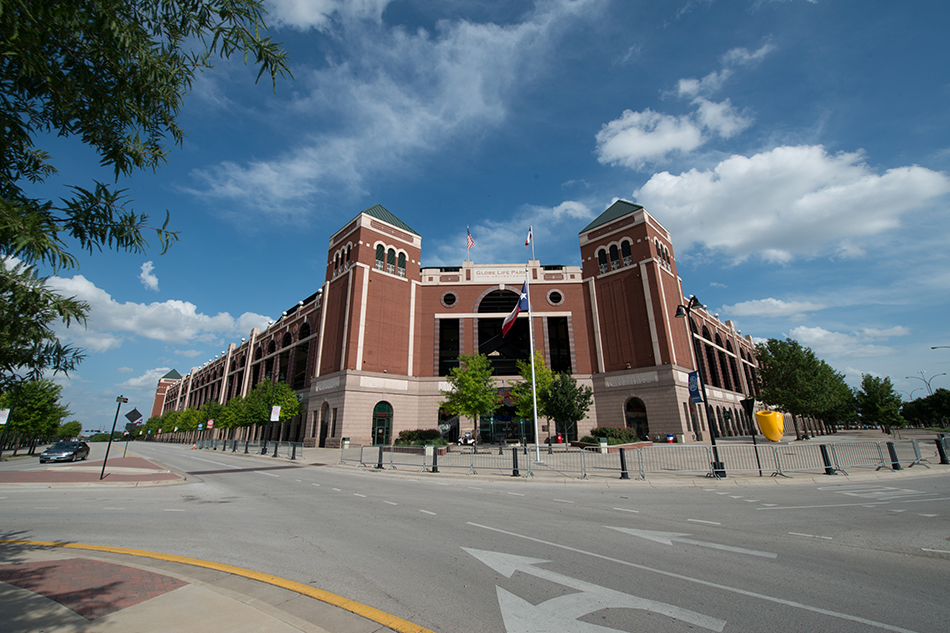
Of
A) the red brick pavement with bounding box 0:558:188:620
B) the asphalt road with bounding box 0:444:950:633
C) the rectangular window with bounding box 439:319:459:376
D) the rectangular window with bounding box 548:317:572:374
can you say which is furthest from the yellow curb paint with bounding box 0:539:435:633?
the rectangular window with bounding box 548:317:572:374

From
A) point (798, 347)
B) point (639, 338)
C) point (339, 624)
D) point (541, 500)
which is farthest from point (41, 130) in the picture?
point (798, 347)

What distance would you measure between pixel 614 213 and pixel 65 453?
2123 inches

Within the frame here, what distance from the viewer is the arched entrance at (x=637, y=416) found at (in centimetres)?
4034

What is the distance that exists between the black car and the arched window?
167ft

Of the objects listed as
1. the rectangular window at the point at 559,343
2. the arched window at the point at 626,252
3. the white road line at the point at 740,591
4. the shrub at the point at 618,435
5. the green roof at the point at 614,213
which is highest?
the green roof at the point at 614,213

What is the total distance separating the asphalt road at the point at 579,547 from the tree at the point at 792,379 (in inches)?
1498

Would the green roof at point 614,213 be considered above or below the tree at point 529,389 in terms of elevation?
above

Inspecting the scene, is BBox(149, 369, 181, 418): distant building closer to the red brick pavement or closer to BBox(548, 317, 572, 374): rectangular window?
BBox(548, 317, 572, 374): rectangular window

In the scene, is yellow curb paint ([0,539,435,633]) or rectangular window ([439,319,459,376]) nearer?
yellow curb paint ([0,539,435,633])

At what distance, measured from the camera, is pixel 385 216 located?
48.8m

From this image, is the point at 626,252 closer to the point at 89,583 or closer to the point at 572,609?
the point at 572,609

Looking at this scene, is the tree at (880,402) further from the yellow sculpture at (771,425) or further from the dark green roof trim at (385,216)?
the dark green roof trim at (385,216)

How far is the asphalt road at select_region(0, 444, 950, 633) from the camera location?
405 centimetres

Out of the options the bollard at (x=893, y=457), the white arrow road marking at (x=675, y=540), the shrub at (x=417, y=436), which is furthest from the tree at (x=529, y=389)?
the white arrow road marking at (x=675, y=540)
